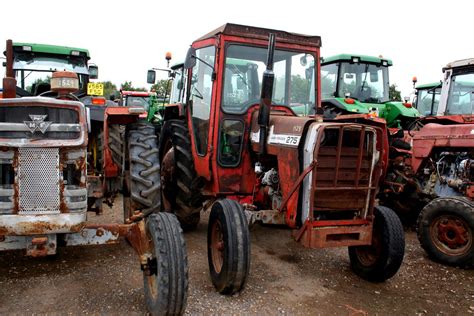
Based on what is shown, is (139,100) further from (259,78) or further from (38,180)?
(38,180)

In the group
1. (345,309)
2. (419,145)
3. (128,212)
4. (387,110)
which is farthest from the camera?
(387,110)

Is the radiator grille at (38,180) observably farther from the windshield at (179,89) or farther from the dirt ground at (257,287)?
the windshield at (179,89)

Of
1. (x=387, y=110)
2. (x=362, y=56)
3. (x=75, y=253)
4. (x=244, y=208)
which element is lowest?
(x=75, y=253)

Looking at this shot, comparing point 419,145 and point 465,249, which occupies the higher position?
point 419,145

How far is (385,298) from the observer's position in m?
3.94

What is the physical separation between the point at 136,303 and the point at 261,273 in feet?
4.39

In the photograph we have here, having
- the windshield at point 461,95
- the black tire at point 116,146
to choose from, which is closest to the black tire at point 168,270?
the black tire at point 116,146

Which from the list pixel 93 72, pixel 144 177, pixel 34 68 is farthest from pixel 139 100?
pixel 144 177

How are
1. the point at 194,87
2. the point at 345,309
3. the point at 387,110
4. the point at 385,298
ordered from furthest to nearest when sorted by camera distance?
the point at 387,110 < the point at 194,87 < the point at 385,298 < the point at 345,309

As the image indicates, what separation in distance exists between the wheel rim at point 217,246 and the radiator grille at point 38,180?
1.43m

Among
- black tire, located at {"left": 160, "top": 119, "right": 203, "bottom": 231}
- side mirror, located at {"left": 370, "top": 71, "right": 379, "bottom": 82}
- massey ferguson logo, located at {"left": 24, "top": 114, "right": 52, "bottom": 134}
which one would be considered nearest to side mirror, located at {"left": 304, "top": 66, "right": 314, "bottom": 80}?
black tire, located at {"left": 160, "top": 119, "right": 203, "bottom": 231}

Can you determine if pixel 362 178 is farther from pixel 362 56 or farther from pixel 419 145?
pixel 362 56

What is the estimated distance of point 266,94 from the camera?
3.93 meters

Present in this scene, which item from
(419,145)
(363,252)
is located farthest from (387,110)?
(363,252)
